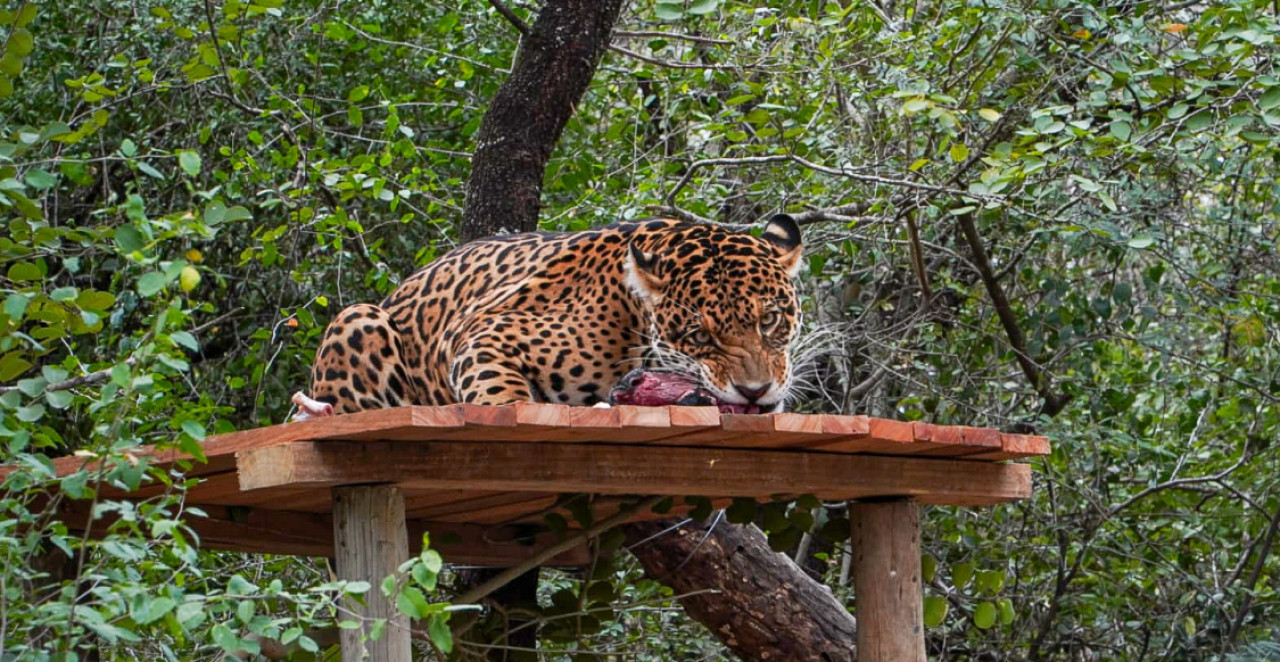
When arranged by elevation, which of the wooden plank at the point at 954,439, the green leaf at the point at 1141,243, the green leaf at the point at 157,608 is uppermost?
the green leaf at the point at 1141,243

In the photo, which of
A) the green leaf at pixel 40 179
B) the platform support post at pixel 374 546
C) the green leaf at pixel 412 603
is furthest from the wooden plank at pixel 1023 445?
the green leaf at pixel 40 179

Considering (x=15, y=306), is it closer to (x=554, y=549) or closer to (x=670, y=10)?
(x=554, y=549)

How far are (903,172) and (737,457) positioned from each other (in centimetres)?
338

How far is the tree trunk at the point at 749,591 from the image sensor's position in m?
6.52

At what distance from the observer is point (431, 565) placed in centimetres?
348

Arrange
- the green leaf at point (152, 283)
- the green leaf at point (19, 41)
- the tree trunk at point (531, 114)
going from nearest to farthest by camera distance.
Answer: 1. the green leaf at point (152, 283)
2. the green leaf at point (19, 41)
3. the tree trunk at point (531, 114)

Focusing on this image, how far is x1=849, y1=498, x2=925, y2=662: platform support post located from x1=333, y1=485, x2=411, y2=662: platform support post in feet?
5.45

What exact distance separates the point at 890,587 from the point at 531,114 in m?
2.77

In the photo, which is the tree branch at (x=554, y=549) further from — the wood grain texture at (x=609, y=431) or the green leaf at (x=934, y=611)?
the green leaf at (x=934, y=611)

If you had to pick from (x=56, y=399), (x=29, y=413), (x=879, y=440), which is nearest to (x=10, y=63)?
(x=56, y=399)

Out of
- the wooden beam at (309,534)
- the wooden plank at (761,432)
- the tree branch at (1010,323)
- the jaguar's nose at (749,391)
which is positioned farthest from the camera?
the tree branch at (1010,323)

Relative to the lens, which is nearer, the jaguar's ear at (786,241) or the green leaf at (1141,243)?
the jaguar's ear at (786,241)

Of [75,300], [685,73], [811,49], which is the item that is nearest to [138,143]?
[685,73]

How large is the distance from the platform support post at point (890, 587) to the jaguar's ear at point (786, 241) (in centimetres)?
85
